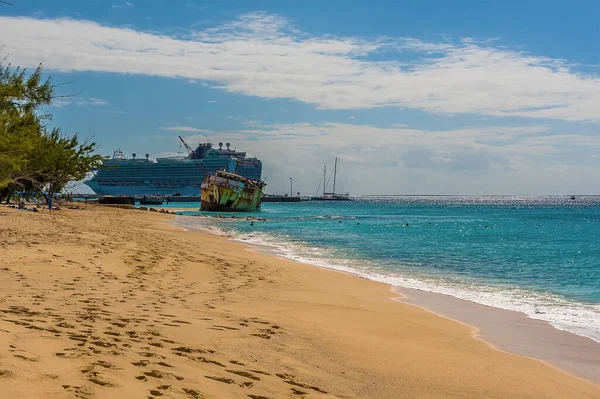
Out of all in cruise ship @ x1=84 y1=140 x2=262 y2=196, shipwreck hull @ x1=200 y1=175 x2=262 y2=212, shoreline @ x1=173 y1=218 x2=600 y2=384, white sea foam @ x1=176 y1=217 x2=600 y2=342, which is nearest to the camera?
shoreline @ x1=173 y1=218 x2=600 y2=384

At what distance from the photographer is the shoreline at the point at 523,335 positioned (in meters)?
7.02

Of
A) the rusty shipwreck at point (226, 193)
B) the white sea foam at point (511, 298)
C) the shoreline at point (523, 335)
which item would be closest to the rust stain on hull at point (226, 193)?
the rusty shipwreck at point (226, 193)

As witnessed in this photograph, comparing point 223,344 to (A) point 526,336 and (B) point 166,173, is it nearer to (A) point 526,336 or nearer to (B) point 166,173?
(A) point 526,336

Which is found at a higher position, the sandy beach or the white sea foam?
Result: the sandy beach

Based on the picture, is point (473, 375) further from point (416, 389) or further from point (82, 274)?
point (82, 274)

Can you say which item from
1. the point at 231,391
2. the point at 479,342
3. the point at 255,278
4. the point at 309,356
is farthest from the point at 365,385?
the point at 255,278

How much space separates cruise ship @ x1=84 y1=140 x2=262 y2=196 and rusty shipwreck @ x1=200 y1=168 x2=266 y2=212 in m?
74.4

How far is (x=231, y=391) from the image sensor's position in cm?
430

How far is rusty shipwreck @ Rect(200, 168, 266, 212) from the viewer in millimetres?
71062

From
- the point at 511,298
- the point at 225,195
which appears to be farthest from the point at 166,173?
the point at 511,298

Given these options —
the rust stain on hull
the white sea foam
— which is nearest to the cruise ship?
the rust stain on hull

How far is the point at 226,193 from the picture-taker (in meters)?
71.1

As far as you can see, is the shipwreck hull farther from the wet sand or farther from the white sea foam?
the wet sand

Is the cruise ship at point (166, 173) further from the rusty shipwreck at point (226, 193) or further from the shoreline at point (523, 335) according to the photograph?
the shoreline at point (523, 335)
